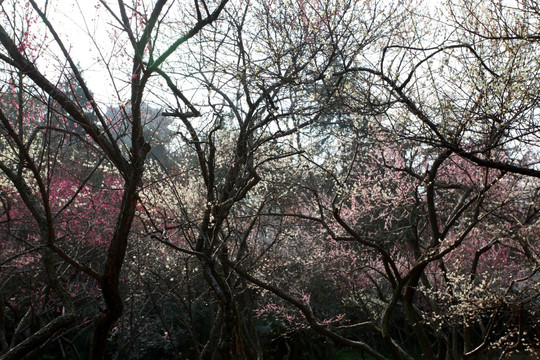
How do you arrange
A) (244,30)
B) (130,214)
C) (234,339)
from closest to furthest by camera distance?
(130,214), (234,339), (244,30)

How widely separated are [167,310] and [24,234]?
4.04 m

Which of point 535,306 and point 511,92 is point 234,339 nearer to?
point 511,92

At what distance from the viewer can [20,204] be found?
9320 millimetres

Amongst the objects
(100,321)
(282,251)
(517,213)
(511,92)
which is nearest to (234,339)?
(100,321)

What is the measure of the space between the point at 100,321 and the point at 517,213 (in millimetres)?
6021

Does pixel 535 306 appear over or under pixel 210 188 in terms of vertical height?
under

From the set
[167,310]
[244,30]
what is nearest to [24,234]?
[167,310]

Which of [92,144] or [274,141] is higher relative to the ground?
[274,141]

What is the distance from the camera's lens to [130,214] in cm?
312

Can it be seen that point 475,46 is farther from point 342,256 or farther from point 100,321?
point 342,256

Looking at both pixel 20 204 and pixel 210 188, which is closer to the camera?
pixel 210 188

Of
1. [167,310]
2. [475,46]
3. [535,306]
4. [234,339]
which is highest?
[167,310]

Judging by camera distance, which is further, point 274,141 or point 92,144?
point 274,141

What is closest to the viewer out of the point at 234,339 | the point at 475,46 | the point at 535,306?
the point at 475,46
